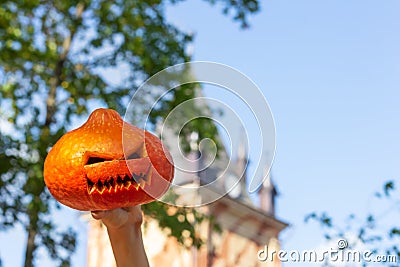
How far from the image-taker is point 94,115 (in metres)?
1.95

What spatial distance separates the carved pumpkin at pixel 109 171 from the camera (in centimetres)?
181

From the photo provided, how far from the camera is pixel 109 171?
1817 millimetres

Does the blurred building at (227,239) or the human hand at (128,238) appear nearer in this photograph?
the human hand at (128,238)

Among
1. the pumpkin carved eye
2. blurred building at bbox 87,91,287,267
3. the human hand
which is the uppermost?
blurred building at bbox 87,91,287,267

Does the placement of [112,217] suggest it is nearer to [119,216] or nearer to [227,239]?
[119,216]

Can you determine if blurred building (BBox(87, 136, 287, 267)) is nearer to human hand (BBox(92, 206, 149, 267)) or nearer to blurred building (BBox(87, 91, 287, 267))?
blurred building (BBox(87, 91, 287, 267))

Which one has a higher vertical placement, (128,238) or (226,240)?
(226,240)

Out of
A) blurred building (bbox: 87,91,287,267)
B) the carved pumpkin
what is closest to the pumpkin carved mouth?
the carved pumpkin

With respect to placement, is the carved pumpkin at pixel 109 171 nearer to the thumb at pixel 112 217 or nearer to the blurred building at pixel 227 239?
the thumb at pixel 112 217

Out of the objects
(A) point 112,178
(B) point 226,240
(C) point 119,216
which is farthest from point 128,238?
(B) point 226,240

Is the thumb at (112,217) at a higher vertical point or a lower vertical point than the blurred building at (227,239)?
lower

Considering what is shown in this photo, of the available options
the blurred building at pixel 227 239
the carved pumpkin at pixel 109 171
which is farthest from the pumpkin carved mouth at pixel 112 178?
the blurred building at pixel 227 239

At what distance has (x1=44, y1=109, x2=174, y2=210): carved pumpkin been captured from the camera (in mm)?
1813

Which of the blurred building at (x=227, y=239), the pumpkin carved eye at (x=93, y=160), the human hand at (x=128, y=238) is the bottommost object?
the human hand at (x=128, y=238)
